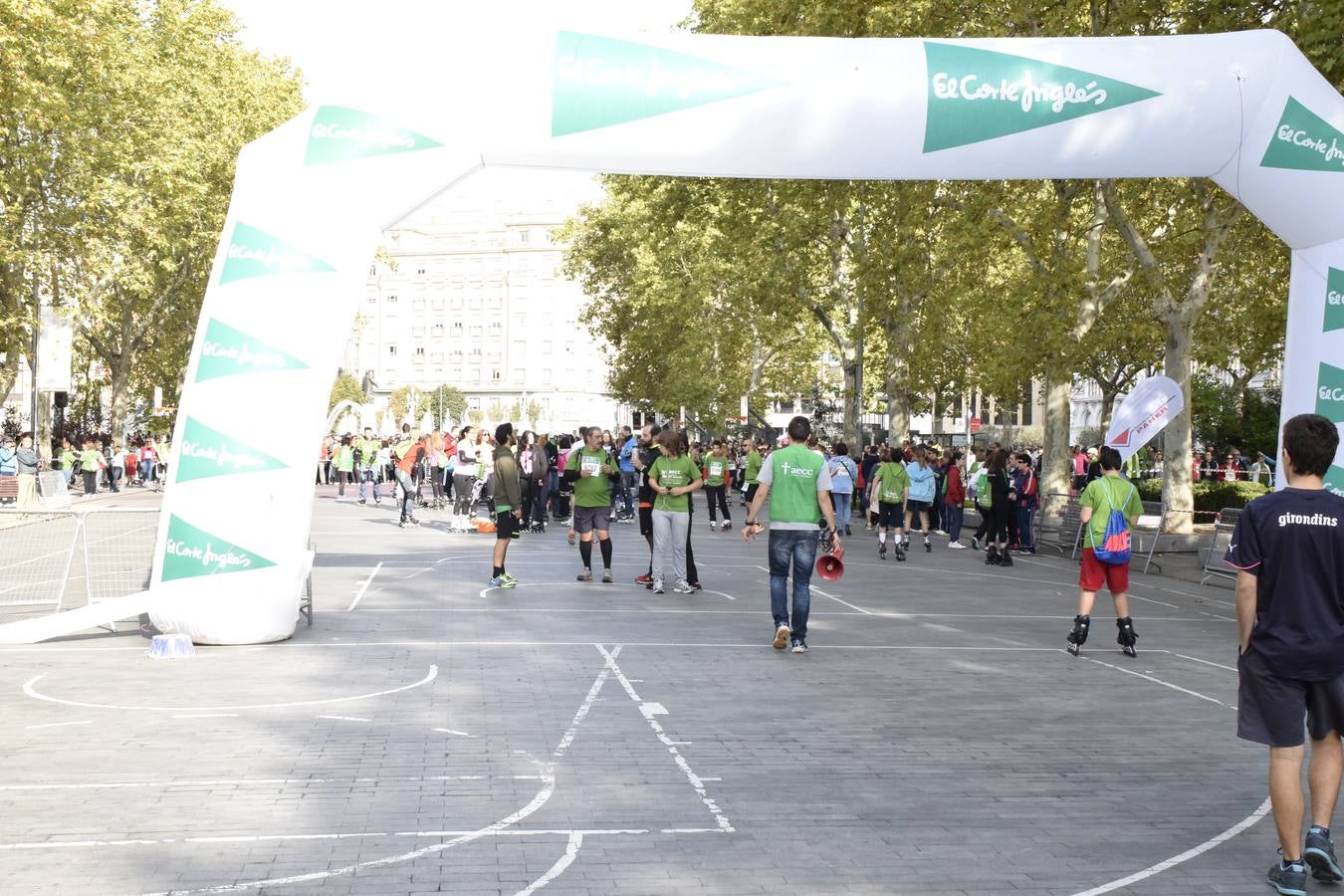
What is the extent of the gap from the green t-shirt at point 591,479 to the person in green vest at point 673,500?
103 cm

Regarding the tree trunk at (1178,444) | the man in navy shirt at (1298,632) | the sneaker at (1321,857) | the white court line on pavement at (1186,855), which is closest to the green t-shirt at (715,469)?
the tree trunk at (1178,444)

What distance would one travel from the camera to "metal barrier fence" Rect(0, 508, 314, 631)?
13742 millimetres

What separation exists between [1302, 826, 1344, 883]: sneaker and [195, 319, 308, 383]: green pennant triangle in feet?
27.8

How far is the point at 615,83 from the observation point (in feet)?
38.7

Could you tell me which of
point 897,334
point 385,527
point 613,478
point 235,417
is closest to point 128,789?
point 235,417

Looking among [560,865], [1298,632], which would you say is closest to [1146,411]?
[1298,632]

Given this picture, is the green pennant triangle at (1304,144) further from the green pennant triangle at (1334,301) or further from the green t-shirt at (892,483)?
the green t-shirt at (892,483)

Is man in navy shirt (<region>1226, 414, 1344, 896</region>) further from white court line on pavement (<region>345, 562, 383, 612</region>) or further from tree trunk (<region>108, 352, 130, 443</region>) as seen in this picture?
tree trunk (<region>108, 352, 130, 443</region>)

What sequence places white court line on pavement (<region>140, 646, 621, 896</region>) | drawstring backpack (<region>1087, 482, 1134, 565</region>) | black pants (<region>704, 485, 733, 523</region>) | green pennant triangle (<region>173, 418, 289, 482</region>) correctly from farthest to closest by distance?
black pants (<region>704, 485, 733, 523</region>), drawstring backpack (<region>1087, 482, 1134, 565</region>), green pennant triangle (<region>173, 418, 289, 482</region>), white court line on pavement (<region>140, 646, 621, 896</region>)

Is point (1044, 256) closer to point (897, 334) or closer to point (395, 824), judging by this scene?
point (897, 334)

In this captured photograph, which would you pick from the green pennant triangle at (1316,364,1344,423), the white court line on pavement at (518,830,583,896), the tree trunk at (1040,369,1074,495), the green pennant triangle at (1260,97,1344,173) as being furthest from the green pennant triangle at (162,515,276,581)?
the tree trunk at (1040,369,1074,495)

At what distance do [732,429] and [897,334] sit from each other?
2598 cm

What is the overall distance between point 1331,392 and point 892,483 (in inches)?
453

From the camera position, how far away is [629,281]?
226ft
